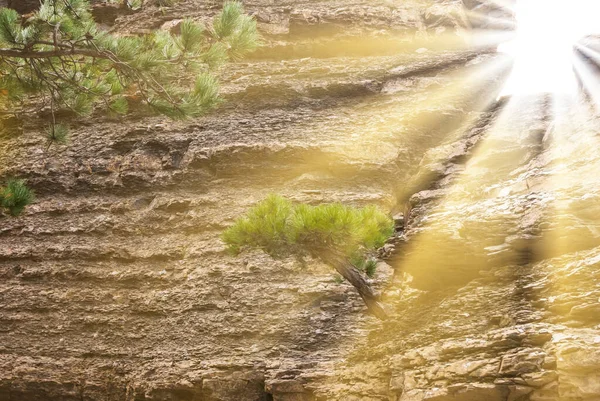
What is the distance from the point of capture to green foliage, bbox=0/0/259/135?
6.71m

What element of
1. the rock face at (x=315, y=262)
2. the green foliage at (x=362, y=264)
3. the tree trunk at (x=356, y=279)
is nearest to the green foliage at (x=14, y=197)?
the rock face at (x=315, y=262)

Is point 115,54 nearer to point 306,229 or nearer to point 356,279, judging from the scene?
point 306,229

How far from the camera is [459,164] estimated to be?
1001 centimetres

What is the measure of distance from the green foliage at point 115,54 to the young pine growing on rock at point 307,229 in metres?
2.14

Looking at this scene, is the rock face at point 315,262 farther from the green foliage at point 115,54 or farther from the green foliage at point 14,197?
the green foliage at point 115,54

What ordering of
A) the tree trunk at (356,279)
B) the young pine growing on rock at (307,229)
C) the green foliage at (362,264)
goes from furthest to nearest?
the green foliage at (362,264) → the tree trunk at (356,279) → the young pine growing on rock at (307,229)

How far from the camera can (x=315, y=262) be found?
8.97m

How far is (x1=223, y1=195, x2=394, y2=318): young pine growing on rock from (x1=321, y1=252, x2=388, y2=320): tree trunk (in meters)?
0.10

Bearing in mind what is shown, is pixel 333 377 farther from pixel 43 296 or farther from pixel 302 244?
pixel 43 296

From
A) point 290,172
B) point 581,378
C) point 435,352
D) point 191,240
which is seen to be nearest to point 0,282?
point 191,240

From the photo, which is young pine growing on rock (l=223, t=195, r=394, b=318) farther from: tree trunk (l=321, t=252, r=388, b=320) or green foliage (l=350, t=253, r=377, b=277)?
green foliage (l=350, t=253, r=377, b=277)

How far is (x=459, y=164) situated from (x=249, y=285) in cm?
495

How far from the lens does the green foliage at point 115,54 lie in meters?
6.71

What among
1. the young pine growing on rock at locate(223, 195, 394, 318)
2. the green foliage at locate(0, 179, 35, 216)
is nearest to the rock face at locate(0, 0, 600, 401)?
the young pine growing on rock at locate(223, 195, 394, 318)
